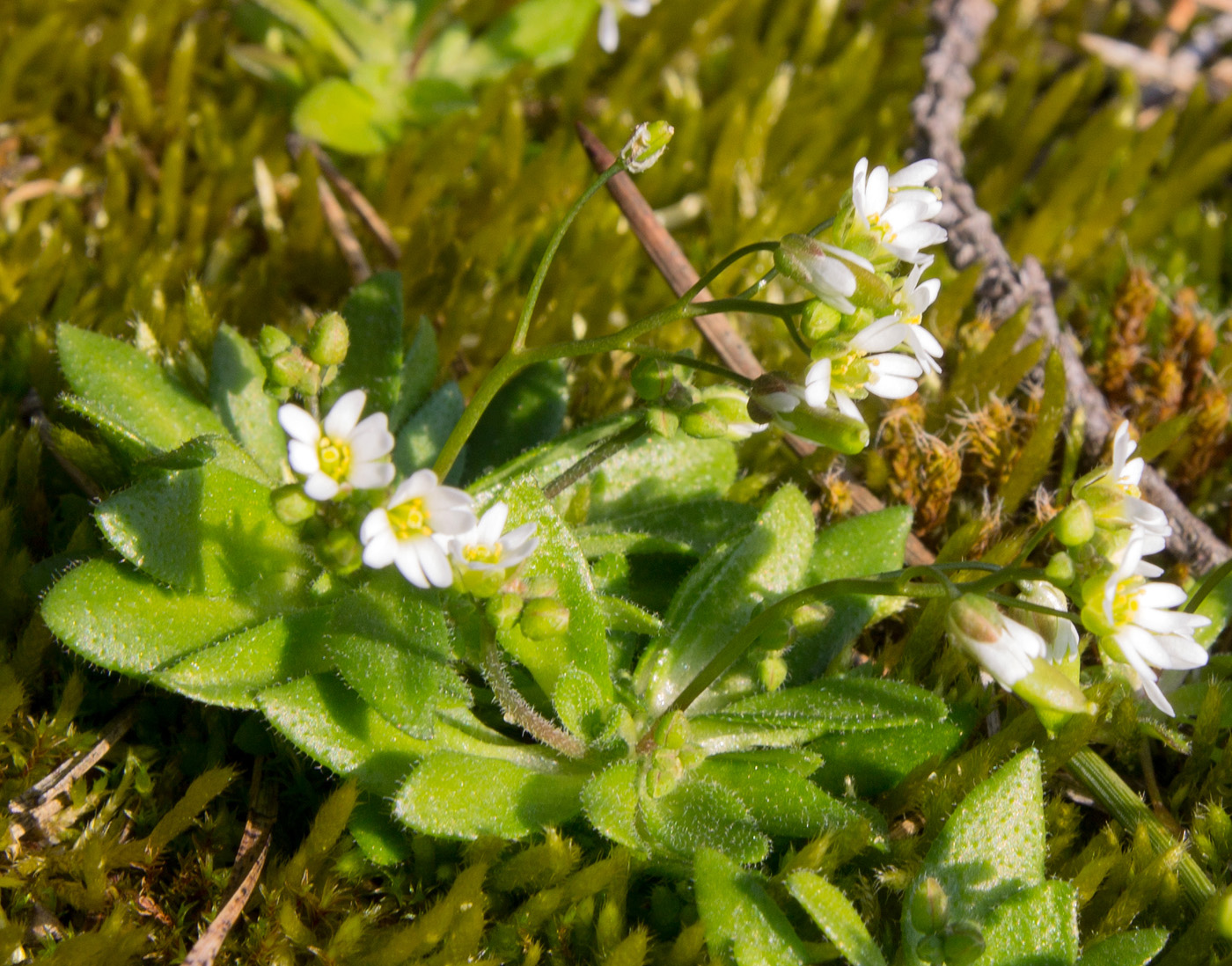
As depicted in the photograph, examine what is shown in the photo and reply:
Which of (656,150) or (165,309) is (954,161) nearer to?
(656,150)

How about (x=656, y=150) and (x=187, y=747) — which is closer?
(x=656, y=150)

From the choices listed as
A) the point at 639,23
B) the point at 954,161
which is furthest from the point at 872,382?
the point at 639,23

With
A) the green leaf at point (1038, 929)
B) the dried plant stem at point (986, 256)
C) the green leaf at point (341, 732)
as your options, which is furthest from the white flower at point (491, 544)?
the dried plant stem at point (986, 256)

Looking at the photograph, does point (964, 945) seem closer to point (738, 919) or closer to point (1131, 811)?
point (738, 919)

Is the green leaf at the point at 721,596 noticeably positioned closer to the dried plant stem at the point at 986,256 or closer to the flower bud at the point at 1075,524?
the flower bud at the point at 1075,524

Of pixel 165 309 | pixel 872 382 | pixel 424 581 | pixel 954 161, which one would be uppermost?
pixel 165 309
